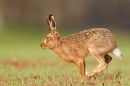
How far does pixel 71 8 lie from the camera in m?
52.8

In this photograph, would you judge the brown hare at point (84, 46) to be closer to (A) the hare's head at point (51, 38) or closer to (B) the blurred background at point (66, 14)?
(A) the hare's head at point (51, 38)

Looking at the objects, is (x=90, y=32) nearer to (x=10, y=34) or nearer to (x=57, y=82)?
(x=57, y=82)

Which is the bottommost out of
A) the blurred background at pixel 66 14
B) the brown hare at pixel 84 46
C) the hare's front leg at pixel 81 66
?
the hare's front leg at pixel 81 66

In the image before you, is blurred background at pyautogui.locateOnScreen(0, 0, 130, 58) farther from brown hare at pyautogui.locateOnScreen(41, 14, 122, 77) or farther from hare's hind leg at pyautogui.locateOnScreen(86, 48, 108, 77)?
hare's hind leg at pyautogui.locateOnScreen(86, 48, 108, 77)

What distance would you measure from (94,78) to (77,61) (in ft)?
2.55

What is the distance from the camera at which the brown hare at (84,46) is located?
10.5 metres

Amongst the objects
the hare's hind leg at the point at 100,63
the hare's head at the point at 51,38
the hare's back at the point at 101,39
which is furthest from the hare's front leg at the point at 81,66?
the hare's head at the point at 51,38

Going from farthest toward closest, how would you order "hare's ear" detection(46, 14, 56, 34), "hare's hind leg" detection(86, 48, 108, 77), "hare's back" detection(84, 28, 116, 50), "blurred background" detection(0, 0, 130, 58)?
"blurred background" detection(0, 0, 130, 58) → "hare's ear" detection(46, 14, 56, 34) → "hare's back" detection(84, 28, 116, 50) → "hare's hind leg" detection(86, 48, 108, 77)

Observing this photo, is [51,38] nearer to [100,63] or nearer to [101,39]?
[101,39]

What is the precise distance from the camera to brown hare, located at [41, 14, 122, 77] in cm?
1050

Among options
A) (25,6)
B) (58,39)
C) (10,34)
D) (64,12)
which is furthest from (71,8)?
(58,39)

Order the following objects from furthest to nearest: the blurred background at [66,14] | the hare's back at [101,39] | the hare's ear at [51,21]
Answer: the blurred background at [66,14], the hare's ear at [51,21], the hare's back at [101,39]

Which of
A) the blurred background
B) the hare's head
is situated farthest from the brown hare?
the blurred background

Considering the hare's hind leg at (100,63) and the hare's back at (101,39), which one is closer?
the hare's hind leg at (100,63)
